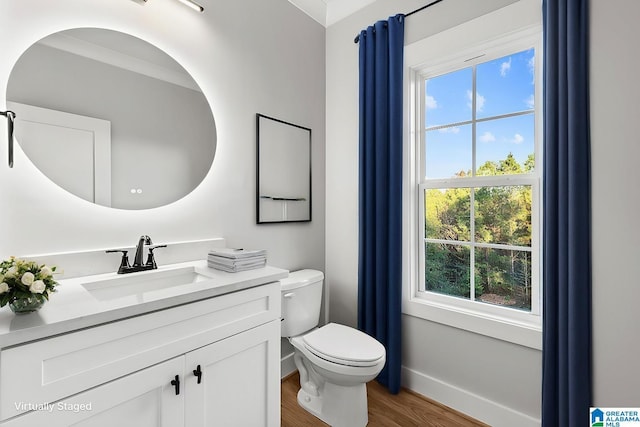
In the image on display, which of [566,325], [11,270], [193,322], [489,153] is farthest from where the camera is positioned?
[489,153]

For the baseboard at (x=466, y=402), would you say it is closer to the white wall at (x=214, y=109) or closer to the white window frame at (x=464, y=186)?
the white window frame at (x=464, y=186)

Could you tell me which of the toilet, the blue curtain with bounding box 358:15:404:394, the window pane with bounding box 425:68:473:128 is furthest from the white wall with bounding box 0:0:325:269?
the window pane with bounding box 425:68:473:128

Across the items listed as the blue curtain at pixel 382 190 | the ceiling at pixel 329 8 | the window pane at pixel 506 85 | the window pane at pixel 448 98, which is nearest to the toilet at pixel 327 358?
the blue curtain at pixel 382 190

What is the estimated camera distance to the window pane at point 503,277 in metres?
1.67

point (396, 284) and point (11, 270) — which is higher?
point (11, 270)

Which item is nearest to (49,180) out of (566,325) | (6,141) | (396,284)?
(6,141)

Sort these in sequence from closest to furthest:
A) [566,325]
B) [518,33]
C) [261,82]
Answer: [566,325] < [518,33] < [261,82]

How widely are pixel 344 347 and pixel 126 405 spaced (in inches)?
39.1

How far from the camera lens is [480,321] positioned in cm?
171

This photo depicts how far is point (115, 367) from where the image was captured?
35.6 inches

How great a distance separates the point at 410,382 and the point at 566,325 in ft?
3.27

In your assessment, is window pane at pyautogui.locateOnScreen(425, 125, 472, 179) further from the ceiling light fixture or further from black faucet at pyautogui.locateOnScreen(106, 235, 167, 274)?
black faucet at pyautogui.locateOnScreen(106, 235, 167, 274)

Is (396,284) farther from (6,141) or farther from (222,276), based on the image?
(6,141)

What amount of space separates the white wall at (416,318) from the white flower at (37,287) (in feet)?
5.76
